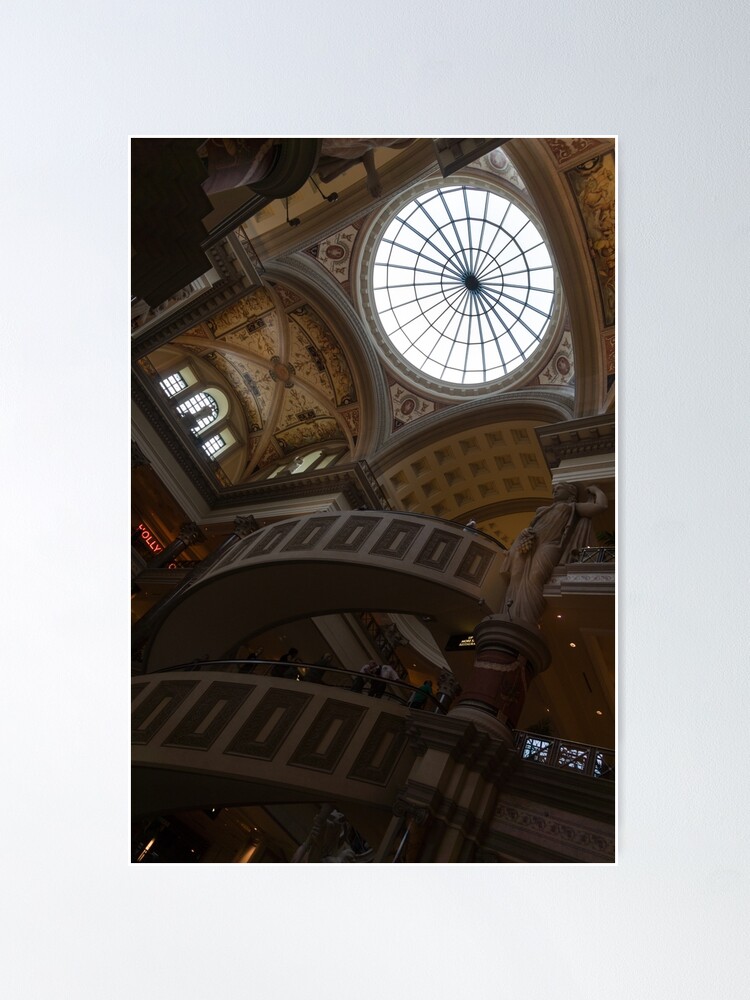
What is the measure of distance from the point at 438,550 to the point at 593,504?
863mm

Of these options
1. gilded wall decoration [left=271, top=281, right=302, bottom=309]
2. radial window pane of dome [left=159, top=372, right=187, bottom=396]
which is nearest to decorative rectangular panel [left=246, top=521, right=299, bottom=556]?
radial window pane of dome [left=159, top=372, right=187, bottom=396]

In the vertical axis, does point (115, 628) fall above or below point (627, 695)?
→ below

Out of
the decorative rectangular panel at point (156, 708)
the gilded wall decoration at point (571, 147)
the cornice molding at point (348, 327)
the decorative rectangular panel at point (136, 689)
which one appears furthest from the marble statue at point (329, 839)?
the gilded wall decoration at point (571, 147)

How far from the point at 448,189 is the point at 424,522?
71.6 inches

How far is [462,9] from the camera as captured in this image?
4.48m

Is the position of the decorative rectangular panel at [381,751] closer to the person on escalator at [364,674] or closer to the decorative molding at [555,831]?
the person on escalator at [364,674]

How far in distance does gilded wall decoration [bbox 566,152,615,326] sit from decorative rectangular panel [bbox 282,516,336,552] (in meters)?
1.87

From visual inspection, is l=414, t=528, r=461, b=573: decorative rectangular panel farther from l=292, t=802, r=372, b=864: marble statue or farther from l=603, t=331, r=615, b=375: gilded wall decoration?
l=292, t=802, r=372, b=864: marble statue

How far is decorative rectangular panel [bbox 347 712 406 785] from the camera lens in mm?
4137

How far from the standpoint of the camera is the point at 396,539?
4.54 metres

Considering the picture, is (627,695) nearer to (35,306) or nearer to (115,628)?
(115,628)

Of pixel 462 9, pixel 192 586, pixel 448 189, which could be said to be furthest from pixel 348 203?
pixel 192 586

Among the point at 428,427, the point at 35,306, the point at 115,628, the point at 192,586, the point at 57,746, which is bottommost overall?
the point at 57,746

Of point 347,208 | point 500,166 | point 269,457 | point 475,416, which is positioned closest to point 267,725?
point 269,457
